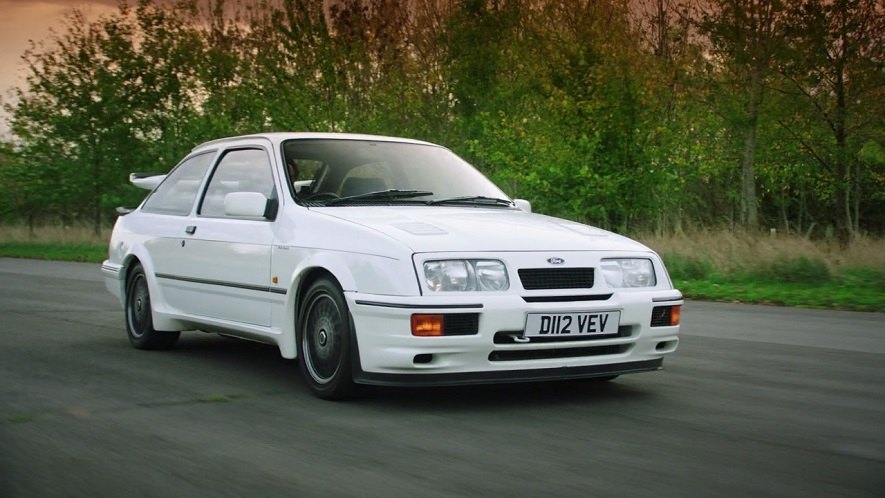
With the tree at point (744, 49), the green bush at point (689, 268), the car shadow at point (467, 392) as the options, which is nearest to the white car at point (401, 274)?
the car shadow at point (467, 392)

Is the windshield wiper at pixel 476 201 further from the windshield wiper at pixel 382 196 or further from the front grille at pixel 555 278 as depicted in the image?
the front grille at pixel 555 278

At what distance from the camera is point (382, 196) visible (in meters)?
6.96

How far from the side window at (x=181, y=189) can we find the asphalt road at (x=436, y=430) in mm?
1162

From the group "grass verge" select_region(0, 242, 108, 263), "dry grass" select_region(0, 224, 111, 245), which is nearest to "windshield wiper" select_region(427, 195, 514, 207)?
"grass verge" select_region(0, 242, 108, 263)

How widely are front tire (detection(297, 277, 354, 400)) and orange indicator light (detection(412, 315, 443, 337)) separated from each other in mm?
458

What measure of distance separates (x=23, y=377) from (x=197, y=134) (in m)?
28.2

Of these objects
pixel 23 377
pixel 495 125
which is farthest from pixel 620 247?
pixel 495 125

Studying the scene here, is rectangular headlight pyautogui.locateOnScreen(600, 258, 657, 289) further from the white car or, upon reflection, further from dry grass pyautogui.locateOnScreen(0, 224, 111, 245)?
dry grass pyautogui.locateOnScreen(0, 224, 111, 245)

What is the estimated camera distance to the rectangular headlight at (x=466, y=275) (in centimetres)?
569

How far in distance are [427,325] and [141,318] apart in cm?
386

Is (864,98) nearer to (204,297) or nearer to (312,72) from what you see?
(312,72)

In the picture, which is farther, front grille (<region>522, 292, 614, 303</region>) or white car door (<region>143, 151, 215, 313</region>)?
white car door (<region>143, 151, 215, 313</region>)

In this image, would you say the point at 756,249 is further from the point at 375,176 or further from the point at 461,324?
the point at 461,324

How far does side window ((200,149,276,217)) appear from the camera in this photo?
7289 mm
